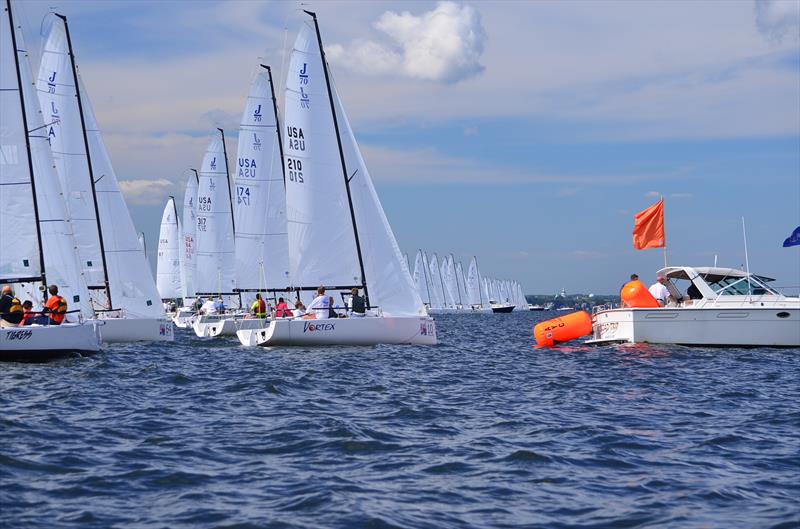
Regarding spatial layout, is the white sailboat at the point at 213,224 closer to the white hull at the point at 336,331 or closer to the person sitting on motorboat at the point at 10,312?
the white hull at the point at 336,331

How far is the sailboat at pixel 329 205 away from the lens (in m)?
28.4

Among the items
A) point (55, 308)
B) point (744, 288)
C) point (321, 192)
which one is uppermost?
point (321, 192)

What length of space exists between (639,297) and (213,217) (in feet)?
90.7

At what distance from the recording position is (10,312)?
2056cm

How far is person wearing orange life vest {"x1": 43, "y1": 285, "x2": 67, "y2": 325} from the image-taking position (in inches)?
848

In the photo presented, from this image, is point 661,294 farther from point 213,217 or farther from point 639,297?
point 213,217

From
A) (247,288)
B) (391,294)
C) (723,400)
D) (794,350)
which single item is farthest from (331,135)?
(723,400)

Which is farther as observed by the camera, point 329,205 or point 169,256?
point 169,256

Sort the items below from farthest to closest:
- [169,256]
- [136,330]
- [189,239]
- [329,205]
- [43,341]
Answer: [169,256]
[189,239]
[136,330]
[329,205]
[43,341]

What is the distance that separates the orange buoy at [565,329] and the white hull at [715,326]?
264 centimetres

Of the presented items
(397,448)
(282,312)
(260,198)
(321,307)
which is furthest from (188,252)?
(397,448)

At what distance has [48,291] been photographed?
23609 mm

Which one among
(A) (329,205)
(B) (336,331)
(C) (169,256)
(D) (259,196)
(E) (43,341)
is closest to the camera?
(E) (43,341)


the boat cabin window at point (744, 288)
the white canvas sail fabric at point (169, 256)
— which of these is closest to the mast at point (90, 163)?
the boat cabin window at point (744, 288)
